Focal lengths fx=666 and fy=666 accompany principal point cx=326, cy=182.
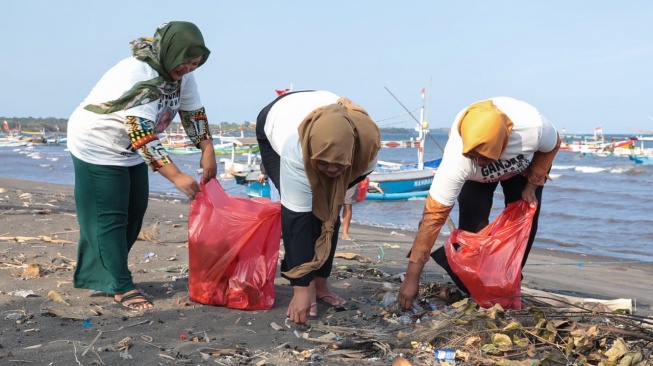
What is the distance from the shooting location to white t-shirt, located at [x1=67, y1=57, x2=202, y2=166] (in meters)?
3.24

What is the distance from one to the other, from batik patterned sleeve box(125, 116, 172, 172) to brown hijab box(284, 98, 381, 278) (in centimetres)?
71

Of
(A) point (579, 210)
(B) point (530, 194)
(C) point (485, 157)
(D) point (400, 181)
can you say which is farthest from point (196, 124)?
(A) point (579, 210)

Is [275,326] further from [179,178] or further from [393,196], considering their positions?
[393,196]

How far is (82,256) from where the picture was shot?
3.62m

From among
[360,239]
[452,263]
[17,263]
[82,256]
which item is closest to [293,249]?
[452,263]

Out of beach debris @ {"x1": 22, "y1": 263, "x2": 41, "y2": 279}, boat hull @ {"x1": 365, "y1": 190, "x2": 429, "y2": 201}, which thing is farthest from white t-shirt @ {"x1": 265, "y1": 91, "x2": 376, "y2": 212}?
boat hull @ {"x1": 365, "y1": 190, "x2": 429, "y2": 201}

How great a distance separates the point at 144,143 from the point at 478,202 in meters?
1.86

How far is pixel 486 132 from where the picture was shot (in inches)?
121

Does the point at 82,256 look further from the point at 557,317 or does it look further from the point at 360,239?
the point at 360,239

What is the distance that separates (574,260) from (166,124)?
19.4 feet

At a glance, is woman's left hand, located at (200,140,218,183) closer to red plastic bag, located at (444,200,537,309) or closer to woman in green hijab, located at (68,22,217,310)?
woman in green hijab, located at (68,22,217,310)

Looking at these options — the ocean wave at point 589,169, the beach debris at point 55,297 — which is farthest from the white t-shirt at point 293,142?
the ocean wave at point 589,169

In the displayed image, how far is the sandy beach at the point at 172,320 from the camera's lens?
9.21 ft

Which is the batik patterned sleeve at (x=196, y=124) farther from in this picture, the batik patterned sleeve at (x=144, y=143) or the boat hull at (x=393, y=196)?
the boat hull at (x=393, y=196)
